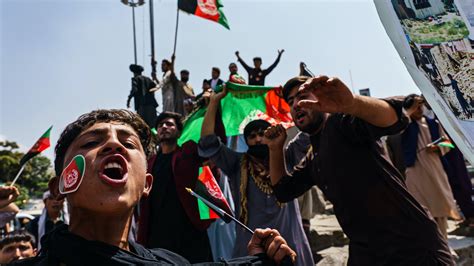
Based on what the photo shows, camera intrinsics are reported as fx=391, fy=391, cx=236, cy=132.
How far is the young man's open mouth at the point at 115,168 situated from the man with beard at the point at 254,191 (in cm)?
193

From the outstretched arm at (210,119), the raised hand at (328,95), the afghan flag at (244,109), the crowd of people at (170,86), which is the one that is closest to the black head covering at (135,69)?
the crowd of people at (170,86)

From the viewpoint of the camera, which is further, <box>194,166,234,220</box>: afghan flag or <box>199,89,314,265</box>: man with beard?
<box>199,89,314,265</box>: man with beard

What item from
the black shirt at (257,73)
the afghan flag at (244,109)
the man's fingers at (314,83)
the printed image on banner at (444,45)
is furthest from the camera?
the black shirt at (257,73)

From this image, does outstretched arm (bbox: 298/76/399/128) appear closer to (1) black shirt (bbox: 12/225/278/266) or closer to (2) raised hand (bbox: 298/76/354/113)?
(2) raised hand (bbox: 298/76/354/113)

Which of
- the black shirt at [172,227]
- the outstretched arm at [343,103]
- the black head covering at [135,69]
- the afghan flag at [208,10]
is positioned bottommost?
the black shirt at [172,227]

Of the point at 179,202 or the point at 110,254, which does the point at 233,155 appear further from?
the point at 110,254

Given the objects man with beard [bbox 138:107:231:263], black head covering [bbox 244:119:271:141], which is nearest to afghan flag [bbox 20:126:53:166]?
man with beard [bbox 138:107:231:263]

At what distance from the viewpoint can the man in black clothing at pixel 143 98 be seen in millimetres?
8609

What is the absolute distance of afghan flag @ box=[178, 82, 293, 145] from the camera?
4281 mm

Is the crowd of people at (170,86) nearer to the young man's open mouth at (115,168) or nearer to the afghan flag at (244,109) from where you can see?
the afghan flag at (244,109)

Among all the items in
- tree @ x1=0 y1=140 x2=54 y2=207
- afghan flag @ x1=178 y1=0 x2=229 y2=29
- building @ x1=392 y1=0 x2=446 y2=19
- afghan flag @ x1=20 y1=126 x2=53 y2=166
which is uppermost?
afghan flag @ x1=178 y1=0 x2=229 y2=29

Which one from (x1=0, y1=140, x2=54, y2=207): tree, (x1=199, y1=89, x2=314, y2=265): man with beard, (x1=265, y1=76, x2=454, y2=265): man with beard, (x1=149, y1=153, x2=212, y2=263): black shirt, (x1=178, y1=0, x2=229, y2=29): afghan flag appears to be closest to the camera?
(x1=265, y1=76, x2=454, y2=265): man with beard

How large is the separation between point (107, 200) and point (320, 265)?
10.6ft

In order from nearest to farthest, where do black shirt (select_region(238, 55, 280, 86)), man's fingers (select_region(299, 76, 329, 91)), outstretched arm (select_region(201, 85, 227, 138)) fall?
man's fingers (select_region(299, 76, 329, 91))
outstretched arm (select_region(201, 85, 227, 138))
black shirt (select_region(238, 55, 280, 86))
